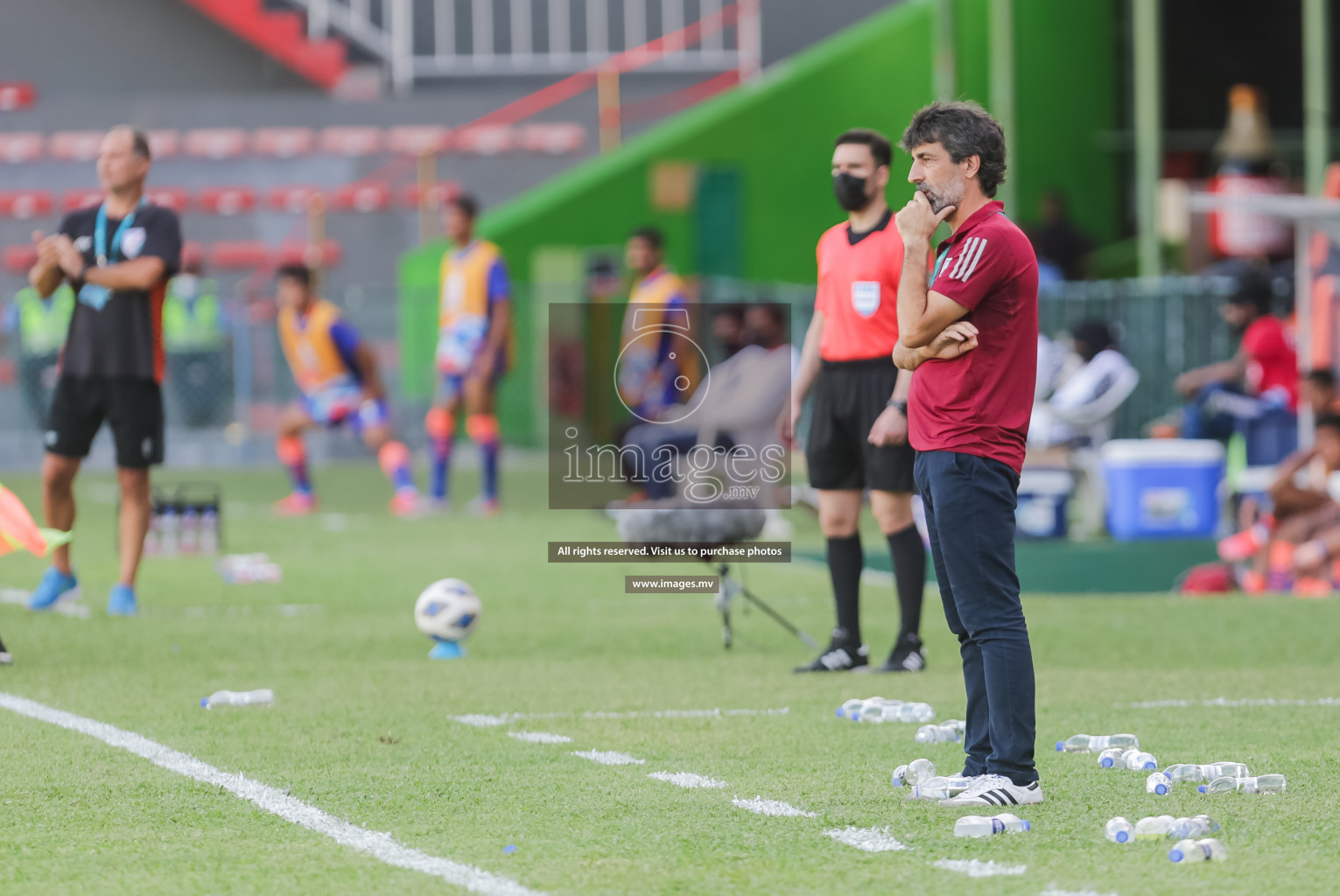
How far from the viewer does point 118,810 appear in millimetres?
5102

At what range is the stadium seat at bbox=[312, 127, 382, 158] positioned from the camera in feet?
88.7

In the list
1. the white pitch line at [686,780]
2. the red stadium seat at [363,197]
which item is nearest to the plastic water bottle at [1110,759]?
the white pitch line at [686,780]

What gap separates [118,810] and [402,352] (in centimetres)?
1909

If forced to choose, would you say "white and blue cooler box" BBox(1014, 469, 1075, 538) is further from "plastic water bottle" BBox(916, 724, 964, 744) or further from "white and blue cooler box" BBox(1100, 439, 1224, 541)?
"plastic water bottle" BBox(916, 724, 964, 744)

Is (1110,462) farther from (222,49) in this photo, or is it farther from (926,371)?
(222,49)

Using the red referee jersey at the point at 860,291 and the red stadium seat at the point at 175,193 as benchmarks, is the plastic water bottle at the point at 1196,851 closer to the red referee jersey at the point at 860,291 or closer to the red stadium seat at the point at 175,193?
the red referee jersey at the point at 860,291

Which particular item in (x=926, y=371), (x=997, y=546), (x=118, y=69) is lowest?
(x=997, y=546)

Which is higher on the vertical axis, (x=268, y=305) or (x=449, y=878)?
(x=268, y=305)

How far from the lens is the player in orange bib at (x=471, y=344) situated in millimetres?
15820

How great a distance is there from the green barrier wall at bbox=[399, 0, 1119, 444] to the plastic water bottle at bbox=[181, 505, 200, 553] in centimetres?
1044

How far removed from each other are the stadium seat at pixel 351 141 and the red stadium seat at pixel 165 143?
1.91 metres

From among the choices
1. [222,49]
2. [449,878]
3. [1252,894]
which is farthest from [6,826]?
[222,49]

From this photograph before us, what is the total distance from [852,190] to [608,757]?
2.73m

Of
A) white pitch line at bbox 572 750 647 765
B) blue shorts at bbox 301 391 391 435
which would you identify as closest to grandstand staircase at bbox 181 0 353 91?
blue shorts at bbox 301 391 391 435
